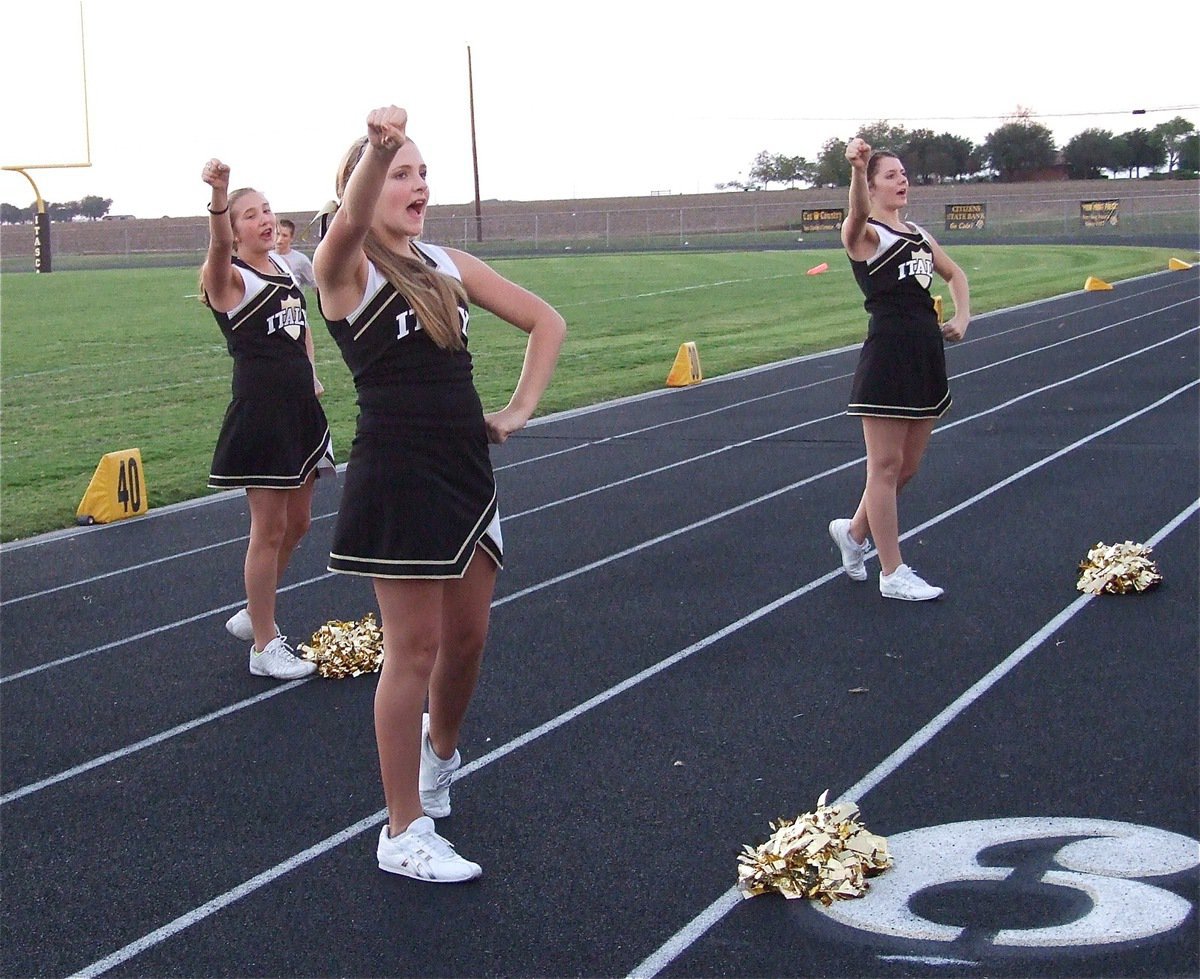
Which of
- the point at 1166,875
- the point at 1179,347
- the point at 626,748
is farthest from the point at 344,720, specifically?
the point at 1179,347

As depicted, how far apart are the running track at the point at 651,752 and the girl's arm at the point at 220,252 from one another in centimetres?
156

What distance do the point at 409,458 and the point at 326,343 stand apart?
18987mm

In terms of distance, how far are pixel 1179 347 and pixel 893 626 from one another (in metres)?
12.4

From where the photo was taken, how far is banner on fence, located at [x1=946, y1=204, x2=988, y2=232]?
5588 centimetres

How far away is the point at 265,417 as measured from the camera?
19.5 feet

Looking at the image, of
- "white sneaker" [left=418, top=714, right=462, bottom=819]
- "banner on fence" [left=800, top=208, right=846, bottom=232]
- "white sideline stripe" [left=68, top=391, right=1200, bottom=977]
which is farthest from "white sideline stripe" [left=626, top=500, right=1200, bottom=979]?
"banner on fence" [left=800, top=208, right=846, bottom=232]

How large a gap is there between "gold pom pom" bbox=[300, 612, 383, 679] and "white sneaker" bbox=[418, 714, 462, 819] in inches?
62.3

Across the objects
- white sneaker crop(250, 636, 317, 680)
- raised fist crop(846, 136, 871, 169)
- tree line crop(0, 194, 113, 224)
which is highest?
tree line crop(0, 194, 113, 224)

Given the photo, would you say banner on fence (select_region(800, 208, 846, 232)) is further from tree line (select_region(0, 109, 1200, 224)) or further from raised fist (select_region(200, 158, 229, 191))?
Result: raised fist (select_region(200, 158, 229, 191))

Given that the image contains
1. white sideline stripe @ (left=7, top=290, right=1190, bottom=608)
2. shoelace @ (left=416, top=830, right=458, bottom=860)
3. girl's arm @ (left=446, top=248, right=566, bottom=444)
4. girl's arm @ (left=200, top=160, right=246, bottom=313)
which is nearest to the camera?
girl's arm @ (left=446, top=248, right=566, bottom=444)

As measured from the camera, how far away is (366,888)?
157 inches

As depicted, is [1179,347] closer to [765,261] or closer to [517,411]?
[517,411]

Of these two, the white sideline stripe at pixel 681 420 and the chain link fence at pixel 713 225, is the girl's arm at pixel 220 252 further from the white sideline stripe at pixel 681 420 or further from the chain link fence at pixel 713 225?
the chain link fence at pixel 713 225

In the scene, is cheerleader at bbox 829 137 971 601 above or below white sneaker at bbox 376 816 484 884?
above
